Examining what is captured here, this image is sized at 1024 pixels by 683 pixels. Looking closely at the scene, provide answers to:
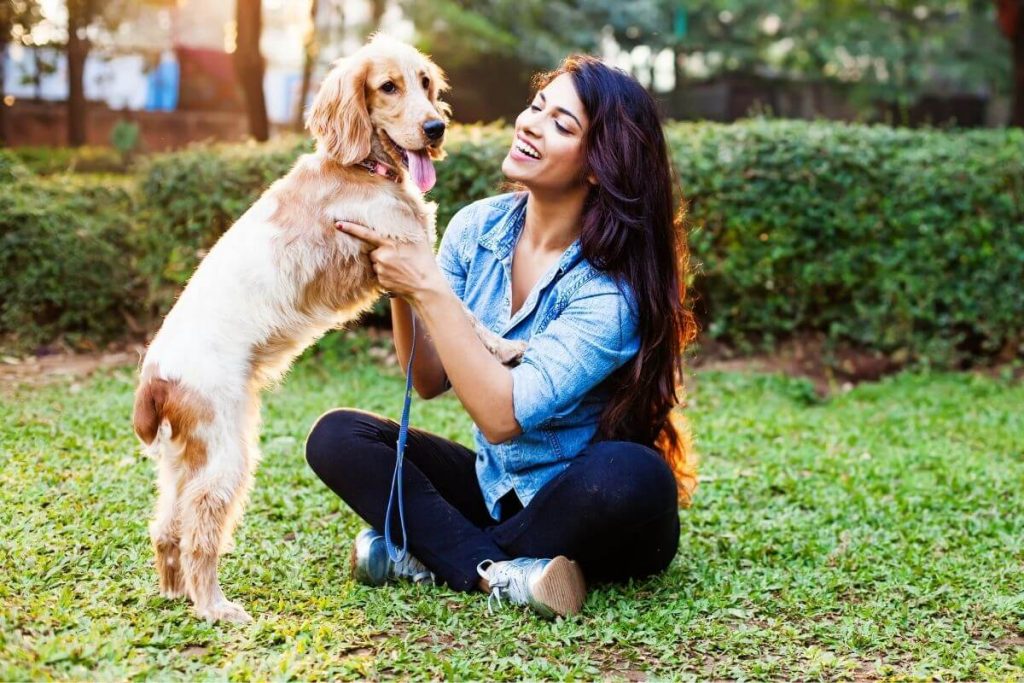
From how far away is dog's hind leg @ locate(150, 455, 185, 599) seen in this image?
9.32 feet

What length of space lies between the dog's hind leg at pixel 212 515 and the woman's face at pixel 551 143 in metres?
1.19

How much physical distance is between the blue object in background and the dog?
21.0 metres

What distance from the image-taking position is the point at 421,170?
3010 mm

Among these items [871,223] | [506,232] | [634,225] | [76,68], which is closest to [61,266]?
[506,232]

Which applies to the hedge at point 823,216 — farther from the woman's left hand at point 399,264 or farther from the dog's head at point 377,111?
the woman's left hand at point 399,264

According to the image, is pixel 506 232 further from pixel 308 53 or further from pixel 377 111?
pixel 308 53

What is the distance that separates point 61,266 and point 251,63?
14.8 ft

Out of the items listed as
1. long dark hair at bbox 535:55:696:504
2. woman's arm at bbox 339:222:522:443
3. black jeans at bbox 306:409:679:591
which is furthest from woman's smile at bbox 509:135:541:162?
black jeans at bbox 306:409:679:591

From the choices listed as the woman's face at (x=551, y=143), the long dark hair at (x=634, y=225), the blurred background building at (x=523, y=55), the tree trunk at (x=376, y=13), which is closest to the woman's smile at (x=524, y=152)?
the woman's face at (x=551, y=143)

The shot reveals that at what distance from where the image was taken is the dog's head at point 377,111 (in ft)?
9.73

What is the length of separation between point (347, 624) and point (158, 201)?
5135mm

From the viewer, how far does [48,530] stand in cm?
342

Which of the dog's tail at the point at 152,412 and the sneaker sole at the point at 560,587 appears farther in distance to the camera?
the sneaker sole at the point at 560,587

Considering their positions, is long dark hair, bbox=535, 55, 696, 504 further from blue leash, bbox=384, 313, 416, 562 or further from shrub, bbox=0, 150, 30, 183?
shrub, bbox=0, 150, 30, 183
